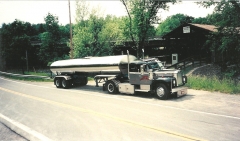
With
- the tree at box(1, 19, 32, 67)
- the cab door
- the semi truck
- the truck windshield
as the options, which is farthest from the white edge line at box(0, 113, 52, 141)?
the tree at box(1, 19, 32, 67)

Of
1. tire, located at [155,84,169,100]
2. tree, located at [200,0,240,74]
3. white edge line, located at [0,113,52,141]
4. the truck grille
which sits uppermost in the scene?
tree, located at [200,0,240,74]

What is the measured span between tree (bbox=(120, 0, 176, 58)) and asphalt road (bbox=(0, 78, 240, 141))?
1876 cm

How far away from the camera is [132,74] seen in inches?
573

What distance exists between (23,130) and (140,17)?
25.1 m

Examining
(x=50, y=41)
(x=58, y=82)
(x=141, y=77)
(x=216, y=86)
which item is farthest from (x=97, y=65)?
(x=50, y=41)

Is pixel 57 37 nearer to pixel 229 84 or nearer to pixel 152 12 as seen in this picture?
pixel 152 12

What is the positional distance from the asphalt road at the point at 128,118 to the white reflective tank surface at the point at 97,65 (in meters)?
2.77

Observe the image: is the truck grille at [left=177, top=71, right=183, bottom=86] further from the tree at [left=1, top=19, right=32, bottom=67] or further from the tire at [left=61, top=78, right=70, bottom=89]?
the tree at [left=1, top=19, right=32, bottom=67]

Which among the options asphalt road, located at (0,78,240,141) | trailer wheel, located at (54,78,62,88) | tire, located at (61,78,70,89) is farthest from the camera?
trailer wheel, located at (54,78,62,88)

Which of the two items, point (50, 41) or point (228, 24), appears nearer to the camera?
point (228, 24)

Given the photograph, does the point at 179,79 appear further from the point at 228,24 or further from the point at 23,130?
the point at 228,24

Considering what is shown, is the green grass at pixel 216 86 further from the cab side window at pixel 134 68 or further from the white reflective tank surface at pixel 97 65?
the white reflective tank surface at pixel 97 65

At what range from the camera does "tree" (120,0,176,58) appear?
30172mm

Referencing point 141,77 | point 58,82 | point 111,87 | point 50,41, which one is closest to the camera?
point 141,77
